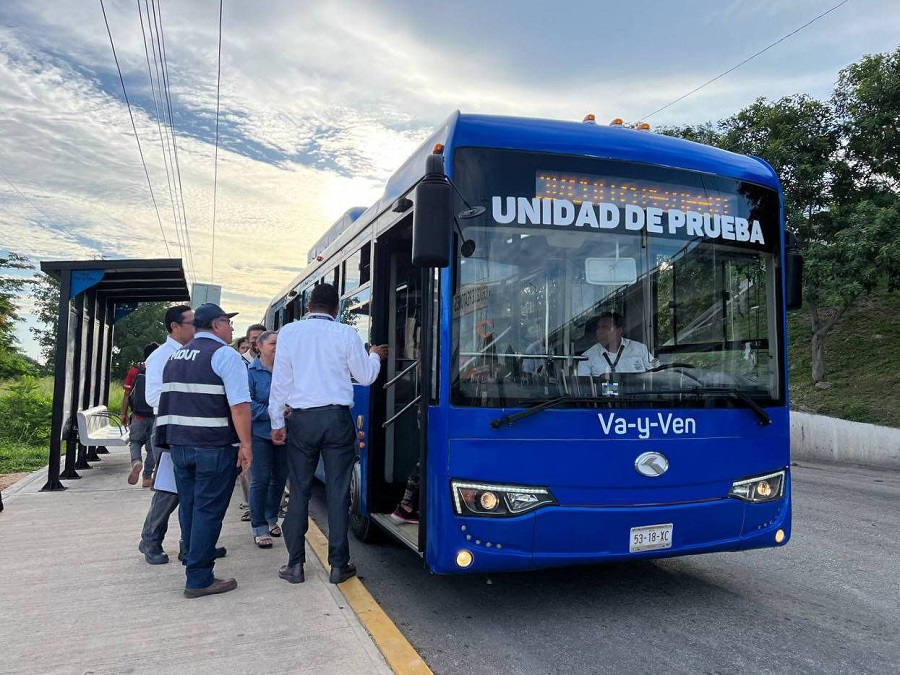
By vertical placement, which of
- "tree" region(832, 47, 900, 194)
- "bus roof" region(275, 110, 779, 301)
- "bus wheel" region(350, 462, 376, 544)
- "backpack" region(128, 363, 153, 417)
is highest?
"tree" region(832, 47, 900, 194)

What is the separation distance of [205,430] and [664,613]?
123 inches

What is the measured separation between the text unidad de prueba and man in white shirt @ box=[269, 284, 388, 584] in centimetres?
144

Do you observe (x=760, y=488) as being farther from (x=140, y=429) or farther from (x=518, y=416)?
(x=140, y=429)

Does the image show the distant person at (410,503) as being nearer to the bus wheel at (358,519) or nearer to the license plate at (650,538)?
the bus wheel at (358,519)

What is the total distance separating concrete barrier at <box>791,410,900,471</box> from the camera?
549 inches

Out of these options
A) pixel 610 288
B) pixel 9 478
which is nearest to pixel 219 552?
pixel 610 288

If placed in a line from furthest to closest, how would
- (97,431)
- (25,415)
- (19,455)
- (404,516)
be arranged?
(25,415), (19,455), (97,431), (404,516)

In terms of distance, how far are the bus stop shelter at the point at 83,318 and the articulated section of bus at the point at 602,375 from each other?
6.48 meters

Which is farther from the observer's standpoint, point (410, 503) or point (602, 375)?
point (410, 503)

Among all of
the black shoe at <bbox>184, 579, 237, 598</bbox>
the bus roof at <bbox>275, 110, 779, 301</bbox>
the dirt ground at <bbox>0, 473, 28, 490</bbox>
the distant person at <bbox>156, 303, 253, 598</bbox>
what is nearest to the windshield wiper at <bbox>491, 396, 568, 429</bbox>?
the bus roof at <bbox>275, 110, 779, 301</bbox>

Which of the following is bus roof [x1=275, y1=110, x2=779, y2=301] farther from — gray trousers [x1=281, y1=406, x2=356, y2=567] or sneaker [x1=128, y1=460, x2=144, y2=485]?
sneaker [x1=128, y1=460, x2=144, y2=485]

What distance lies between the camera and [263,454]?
618 centimetres

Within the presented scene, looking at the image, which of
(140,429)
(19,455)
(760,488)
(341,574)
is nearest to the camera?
(760,488)

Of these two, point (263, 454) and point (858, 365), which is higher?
point (858, 365)
